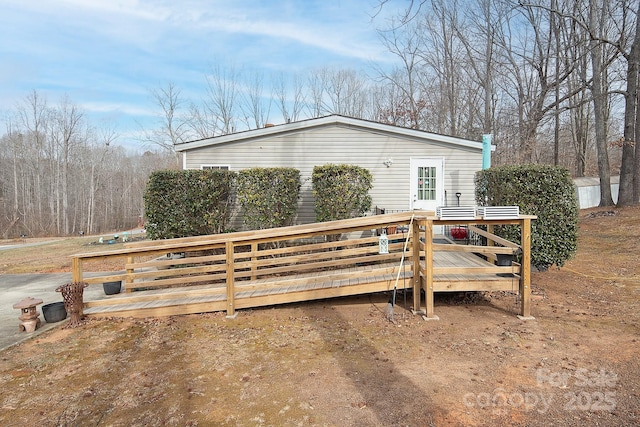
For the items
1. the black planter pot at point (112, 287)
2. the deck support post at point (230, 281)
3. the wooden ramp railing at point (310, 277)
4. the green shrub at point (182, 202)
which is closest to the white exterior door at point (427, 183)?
the wooden ramp railing at point (310, 277)

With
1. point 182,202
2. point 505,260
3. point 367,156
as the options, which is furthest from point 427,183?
point 182,202

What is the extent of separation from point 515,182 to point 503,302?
82.4 inches

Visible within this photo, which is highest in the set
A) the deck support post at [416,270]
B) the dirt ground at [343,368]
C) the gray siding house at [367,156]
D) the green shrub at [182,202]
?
the gray siding house at [367,156]

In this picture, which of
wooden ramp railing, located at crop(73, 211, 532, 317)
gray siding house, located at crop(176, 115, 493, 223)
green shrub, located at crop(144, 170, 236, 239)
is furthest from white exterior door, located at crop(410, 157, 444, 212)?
green shrub, located at crop(144, 170, 236, 239)

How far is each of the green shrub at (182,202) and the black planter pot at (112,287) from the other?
5.40 feet

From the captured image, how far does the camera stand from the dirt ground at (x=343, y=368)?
2.68 metres

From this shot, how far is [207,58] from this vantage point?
29.9 meters

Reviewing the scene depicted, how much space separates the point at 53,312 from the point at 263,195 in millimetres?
4343

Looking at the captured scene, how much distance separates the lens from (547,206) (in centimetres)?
599

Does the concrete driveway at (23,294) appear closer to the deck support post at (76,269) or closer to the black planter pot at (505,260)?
the deck support post at (76,269)

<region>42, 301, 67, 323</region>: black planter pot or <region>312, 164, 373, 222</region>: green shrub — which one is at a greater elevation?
<region>312, 164, 373, 222</region>: green shrub

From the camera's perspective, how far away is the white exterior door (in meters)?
9.42

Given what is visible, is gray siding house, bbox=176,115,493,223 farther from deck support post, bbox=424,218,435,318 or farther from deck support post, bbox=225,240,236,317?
deck support post, bbox=424,218,435,318

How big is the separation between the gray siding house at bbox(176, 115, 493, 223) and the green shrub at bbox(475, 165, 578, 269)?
10.6ft
